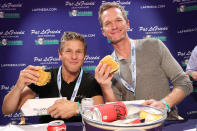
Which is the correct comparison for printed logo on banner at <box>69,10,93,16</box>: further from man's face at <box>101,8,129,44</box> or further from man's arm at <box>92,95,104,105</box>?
man's arm at <box>92,95,104,105</box>

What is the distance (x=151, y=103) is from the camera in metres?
1.35

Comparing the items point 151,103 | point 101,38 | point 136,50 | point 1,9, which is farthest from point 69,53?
point 1,9

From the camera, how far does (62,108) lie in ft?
5.12

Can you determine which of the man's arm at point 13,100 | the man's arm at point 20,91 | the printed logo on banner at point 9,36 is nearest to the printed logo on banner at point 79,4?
the printed logo on banner at point 9,36

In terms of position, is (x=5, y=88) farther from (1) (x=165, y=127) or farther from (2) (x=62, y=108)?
(1) (x=165, y=127)

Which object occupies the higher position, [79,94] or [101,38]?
[101,38]

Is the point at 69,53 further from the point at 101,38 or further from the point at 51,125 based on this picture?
the point at 101,38

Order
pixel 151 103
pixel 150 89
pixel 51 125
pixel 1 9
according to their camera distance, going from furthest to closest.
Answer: pixel 1 9
pixel 150 89
pixel 151 103
pixel 51 125

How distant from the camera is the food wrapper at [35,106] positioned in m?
1.42

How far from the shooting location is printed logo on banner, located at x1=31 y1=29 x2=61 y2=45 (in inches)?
169

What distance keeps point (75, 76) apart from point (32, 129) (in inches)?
34.2

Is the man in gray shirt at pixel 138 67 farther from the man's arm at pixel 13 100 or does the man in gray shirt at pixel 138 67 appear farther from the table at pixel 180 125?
the man's arm at pixel 13 100

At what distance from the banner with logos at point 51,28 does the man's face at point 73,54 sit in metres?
2.29

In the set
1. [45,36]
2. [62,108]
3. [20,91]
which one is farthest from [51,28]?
[62,108]
